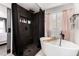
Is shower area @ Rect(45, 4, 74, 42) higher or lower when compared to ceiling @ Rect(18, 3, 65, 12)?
lower

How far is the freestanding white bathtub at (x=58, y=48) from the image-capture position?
112 centimetres

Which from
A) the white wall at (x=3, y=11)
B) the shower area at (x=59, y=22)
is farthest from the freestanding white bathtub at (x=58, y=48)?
the white wall at (x=3, y=11)

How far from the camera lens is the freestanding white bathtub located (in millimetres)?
1122

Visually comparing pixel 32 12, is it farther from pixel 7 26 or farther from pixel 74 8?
pixel 74 8

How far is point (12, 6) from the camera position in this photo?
1.17 meters

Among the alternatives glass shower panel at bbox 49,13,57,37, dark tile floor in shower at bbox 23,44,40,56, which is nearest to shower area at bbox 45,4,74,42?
glass shower panel at bbox 49,13,57,37

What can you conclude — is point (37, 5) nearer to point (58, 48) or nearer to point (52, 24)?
point (52, 24)

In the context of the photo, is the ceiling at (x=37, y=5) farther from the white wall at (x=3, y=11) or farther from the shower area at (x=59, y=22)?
the white wall at (x=3, y=11)

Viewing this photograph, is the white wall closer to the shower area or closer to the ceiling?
the ceiling

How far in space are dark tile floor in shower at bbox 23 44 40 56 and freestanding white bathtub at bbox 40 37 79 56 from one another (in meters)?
0.11

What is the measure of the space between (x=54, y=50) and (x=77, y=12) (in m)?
0.58

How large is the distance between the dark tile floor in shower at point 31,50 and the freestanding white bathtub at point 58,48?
110 mm

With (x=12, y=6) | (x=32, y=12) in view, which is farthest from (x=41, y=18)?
(x=12, y=6)

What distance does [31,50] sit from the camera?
1227 mm
